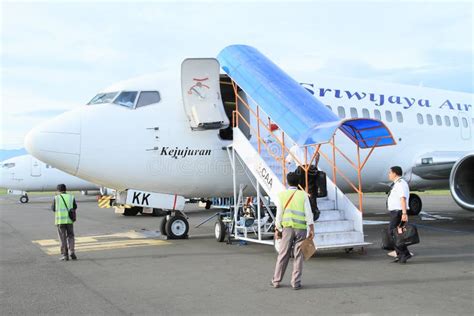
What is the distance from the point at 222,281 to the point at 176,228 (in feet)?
15.6

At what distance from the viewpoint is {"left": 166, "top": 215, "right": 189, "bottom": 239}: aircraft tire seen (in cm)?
1155

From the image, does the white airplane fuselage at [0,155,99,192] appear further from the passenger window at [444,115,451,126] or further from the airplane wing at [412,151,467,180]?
the airplane wing at [412,151,467,180]

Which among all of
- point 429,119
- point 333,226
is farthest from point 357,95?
point 333,226

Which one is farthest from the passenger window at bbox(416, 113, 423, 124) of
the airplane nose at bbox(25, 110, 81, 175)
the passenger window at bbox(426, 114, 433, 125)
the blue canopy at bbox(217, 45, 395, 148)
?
the airplane nose at bbox(25, 110, 81, 175)

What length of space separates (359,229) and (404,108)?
6071 mm

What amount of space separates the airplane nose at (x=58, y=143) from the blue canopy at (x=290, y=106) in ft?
11.6

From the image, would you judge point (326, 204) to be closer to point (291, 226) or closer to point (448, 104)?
point (291, 226)

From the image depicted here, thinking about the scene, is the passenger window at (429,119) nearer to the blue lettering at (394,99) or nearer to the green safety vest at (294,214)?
the blue lettering at (394,99)

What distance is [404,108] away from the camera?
546 inches

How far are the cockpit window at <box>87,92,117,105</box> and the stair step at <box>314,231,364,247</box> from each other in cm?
539

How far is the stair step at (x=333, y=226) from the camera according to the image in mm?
8875

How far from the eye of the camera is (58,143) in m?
9.77

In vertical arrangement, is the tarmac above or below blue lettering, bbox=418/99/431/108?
below

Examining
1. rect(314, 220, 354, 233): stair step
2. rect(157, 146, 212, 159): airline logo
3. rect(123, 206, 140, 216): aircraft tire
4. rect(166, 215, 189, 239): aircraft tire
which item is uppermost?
rect(157, 146, 212, 159): airline logo
